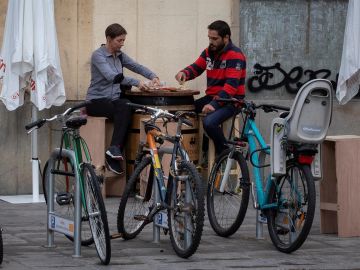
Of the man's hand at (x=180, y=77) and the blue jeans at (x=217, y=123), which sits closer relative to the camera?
the blue jeans at (x=217, y=123)

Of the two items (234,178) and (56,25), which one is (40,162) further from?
(234,178)

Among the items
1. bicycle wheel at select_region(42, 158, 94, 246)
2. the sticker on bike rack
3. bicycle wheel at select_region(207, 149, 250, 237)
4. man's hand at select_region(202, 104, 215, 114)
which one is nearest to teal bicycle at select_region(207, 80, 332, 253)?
bicycle wheel at select_region(207, 149, 250, 237)

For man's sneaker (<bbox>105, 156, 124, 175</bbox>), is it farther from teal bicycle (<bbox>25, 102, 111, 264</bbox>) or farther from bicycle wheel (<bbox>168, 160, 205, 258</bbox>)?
bicycle wheel (<bbox>168, 160, 205, 258</bbox>)

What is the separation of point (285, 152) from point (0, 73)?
12.9 ft

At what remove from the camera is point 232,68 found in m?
11.4

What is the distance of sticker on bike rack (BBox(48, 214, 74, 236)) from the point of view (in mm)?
8188

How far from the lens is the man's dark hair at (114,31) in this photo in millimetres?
11523

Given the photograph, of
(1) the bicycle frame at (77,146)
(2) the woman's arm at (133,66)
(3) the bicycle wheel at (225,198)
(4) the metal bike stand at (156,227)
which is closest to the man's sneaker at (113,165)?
(2) the woman's arm at (133,66)

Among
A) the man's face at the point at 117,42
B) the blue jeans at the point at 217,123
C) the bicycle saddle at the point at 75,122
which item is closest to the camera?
the bicycle saddle at the point at 75,122

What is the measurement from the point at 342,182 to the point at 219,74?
2.66 metres

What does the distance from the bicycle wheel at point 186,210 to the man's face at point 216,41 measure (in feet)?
10.8

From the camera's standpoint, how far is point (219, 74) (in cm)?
1152

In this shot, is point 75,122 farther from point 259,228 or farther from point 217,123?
point 217,123

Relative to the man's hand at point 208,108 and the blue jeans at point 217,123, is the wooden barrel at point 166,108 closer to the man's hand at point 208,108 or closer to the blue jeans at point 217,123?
the blue jeans at point 217,123
